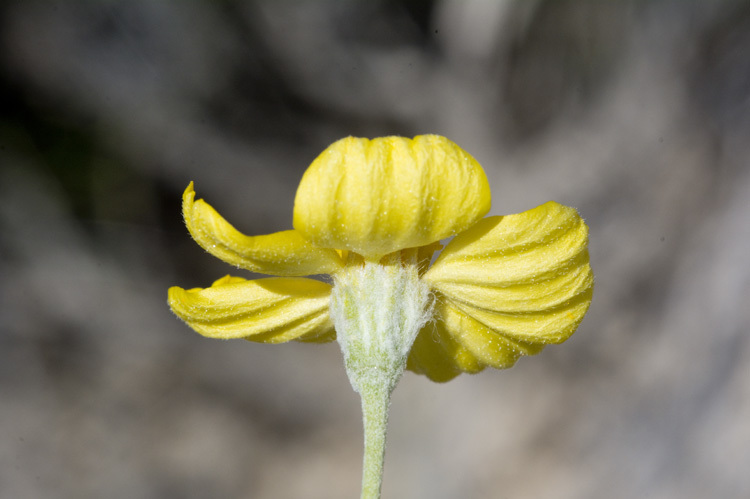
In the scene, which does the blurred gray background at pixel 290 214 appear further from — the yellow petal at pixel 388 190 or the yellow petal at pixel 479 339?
the yellow petal at pixel 388 190

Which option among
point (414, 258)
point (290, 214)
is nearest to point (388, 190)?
point (414, 258)

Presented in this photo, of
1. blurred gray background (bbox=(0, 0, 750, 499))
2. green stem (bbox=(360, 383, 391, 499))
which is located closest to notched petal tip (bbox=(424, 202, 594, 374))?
green stem (bbox=(360, 383, 391, 499))

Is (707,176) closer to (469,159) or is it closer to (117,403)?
(469,159)

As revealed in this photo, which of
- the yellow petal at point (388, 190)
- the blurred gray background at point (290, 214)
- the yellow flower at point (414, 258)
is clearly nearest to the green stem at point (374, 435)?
the yellow flower at point (414, 258)

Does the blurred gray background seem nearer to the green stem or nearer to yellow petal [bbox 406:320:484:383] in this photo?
yellow petal [bbox 406:320:484:383]

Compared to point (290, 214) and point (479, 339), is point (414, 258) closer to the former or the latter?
point (479, 339)

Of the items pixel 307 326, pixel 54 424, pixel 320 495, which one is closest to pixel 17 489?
pixel 54 424
